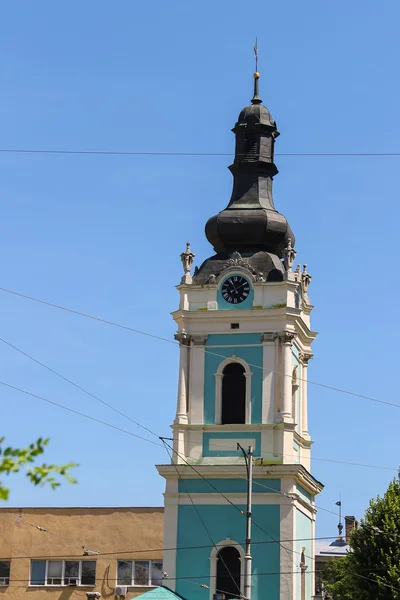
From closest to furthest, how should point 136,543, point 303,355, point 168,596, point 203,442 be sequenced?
point 168,596, point 203,442, point 303,355, point 136,543

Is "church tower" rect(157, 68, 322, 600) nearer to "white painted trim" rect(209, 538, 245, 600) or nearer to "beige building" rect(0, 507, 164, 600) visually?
"white painted trim" rect(209, 538, 245, 600)

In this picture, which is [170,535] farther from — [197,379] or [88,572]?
[88,572]

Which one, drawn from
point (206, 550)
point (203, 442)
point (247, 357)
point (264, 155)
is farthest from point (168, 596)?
point (264, 155)

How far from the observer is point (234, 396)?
42781 mm

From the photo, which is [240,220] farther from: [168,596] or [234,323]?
[168,596]

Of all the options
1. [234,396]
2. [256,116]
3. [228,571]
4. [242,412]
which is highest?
[256,116]

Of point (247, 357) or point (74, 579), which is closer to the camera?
point (247, 357)

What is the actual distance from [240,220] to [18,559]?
55.9ft

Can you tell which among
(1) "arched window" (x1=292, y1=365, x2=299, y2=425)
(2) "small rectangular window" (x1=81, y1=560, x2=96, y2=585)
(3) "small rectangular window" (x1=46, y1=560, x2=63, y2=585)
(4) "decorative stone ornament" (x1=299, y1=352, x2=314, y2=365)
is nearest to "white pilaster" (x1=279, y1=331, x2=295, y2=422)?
(1) "arched window" (x1=292, y1=365, x2=299, y2=425)

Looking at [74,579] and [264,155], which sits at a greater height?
[264,155]

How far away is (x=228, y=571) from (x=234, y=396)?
19.9 ft

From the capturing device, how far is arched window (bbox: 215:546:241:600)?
40.6 meters

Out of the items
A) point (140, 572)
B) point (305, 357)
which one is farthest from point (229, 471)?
point (140, 572)

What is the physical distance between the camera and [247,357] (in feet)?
141
